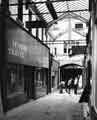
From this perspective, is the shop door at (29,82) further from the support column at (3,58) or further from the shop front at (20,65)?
the support column at (3,58)

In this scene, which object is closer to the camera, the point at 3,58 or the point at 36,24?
the point at 3,58

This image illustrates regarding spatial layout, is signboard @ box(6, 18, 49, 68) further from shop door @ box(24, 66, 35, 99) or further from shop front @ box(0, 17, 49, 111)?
shop door @ box(24, 66, 35, 99)

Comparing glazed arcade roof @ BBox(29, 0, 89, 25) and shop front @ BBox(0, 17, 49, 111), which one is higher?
glazed arcade roof @ BBox(29, 0, 89, 25)

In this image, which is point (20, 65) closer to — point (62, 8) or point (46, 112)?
point (46, 112)

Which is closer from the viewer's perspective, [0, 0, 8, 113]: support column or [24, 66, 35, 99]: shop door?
[0, 0, 8, 113]: support column

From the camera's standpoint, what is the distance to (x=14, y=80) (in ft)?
43.9

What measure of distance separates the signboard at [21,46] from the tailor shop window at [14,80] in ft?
1.21

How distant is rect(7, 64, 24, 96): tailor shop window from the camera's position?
40.7 feet

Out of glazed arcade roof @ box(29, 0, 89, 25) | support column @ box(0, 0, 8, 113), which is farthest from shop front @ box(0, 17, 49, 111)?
glazed arcade roof @ box(29, 0, 89, 25)

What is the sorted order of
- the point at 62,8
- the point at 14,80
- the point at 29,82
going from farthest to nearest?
the point at 62,8 → the point at 29,82 → the point at 14,80

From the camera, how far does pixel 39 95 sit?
2012cm

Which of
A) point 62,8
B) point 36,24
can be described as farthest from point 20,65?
point 62,8

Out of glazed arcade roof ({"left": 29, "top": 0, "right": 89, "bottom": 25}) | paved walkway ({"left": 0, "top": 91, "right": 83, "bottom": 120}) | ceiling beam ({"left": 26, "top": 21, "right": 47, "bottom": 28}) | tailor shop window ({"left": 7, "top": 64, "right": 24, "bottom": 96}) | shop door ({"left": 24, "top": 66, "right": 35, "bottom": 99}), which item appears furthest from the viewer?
glazed arcade roof ({"left": 29, "top": 0, "right": 89, "bottom": 25})

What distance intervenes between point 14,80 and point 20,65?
125cm
